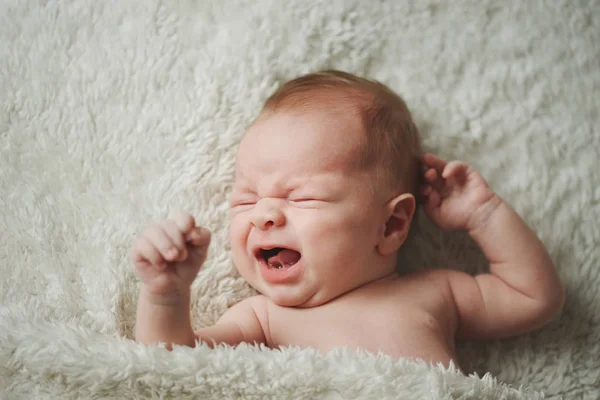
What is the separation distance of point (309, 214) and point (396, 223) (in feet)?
0.56

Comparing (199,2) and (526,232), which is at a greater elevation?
(199,2)

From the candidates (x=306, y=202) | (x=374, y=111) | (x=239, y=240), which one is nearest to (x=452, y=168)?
(x=374, y=111)

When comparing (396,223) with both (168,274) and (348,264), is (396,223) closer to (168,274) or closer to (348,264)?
(348,264)

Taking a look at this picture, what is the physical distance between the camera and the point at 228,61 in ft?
4.32

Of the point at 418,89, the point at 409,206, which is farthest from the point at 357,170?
the point at 418,89

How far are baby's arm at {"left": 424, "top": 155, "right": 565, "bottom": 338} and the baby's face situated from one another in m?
0.17

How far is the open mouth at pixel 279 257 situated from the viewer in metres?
1.09

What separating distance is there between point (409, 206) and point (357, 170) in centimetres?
12

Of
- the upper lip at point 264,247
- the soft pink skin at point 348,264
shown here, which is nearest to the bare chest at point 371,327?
the soft pink skin at point 348,264

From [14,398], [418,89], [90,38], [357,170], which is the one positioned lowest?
[14,398]

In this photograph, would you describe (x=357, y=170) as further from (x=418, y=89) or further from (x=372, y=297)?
(x=418, y=89)

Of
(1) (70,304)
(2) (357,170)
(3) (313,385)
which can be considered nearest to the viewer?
(3) (313,385)

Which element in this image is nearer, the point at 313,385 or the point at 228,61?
the point at 313,385

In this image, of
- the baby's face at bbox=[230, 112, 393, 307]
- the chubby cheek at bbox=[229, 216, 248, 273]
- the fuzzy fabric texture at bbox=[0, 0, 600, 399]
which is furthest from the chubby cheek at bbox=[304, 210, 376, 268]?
the fuzzy fabric texture at bbox=[0, 0, 600, 399]
